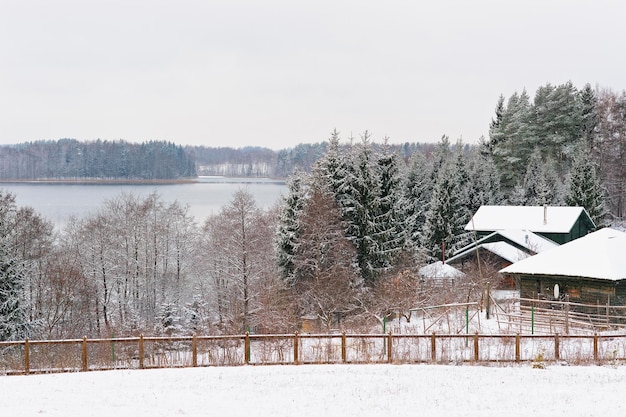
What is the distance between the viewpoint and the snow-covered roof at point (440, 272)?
47.2 metres

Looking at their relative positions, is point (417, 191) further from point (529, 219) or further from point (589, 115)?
point (589, 115)

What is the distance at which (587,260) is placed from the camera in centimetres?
3500

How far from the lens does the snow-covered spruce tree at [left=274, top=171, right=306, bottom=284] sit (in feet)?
138

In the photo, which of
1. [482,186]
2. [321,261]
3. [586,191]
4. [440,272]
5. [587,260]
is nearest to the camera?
[587,260]

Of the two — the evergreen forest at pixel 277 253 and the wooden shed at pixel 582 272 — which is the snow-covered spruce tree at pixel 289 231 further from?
the wooden shed at pixel 582 272

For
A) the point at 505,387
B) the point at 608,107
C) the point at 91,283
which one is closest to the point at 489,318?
the point at 505,387

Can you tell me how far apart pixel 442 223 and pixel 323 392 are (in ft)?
146

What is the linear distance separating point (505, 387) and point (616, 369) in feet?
19.1

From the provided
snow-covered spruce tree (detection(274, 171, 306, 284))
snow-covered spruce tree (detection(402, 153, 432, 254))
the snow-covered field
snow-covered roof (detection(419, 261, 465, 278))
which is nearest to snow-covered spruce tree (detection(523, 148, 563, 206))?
snow-covered spruce tree (detection(402, 153, 432, 254))

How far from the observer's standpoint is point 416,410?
51.6 feet

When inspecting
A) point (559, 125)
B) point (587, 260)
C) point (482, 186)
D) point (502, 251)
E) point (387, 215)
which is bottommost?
point (502, 251)

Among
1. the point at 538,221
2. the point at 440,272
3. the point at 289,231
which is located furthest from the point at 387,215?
the point at 538,221

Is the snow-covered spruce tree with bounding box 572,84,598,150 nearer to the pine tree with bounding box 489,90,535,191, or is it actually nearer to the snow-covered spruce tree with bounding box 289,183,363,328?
the pine tree with bounding box 489,90,535,191

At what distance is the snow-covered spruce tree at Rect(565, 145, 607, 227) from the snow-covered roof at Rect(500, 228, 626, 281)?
107 feet
